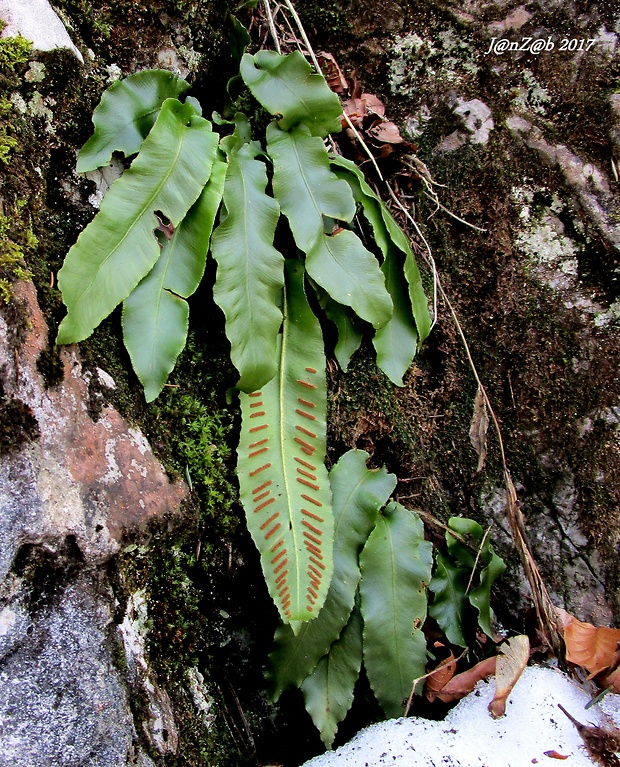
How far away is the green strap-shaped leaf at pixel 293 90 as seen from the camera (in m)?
1.72

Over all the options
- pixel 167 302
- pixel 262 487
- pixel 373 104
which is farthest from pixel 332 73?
pixel 262 487

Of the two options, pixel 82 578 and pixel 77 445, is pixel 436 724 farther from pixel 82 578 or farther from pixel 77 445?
pixel 77 445

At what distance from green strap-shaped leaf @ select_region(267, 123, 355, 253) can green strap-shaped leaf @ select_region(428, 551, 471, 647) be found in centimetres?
101

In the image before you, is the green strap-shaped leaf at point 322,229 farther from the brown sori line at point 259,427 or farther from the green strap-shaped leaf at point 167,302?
the brown sori line at point 259,427

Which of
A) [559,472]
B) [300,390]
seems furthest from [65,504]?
[559,472]

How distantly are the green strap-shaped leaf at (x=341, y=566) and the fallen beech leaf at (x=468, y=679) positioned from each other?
319mm

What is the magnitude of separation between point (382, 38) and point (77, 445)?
194 centimetres

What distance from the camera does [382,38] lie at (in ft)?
7.43

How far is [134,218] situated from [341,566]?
3.41 ft

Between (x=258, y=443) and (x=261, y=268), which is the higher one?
(x=261, y=268)

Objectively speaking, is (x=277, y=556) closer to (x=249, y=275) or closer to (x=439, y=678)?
(x=439, y=678)

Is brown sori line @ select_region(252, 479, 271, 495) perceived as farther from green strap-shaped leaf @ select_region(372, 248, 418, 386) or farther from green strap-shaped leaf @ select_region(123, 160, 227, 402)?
green strap-shaped leaf @ select_region(372, 248, 418, 386)

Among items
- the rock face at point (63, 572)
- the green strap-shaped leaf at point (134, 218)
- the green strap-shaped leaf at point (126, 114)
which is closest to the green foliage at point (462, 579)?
the rock face at point (63, 572)

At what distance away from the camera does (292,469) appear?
1.53 m
